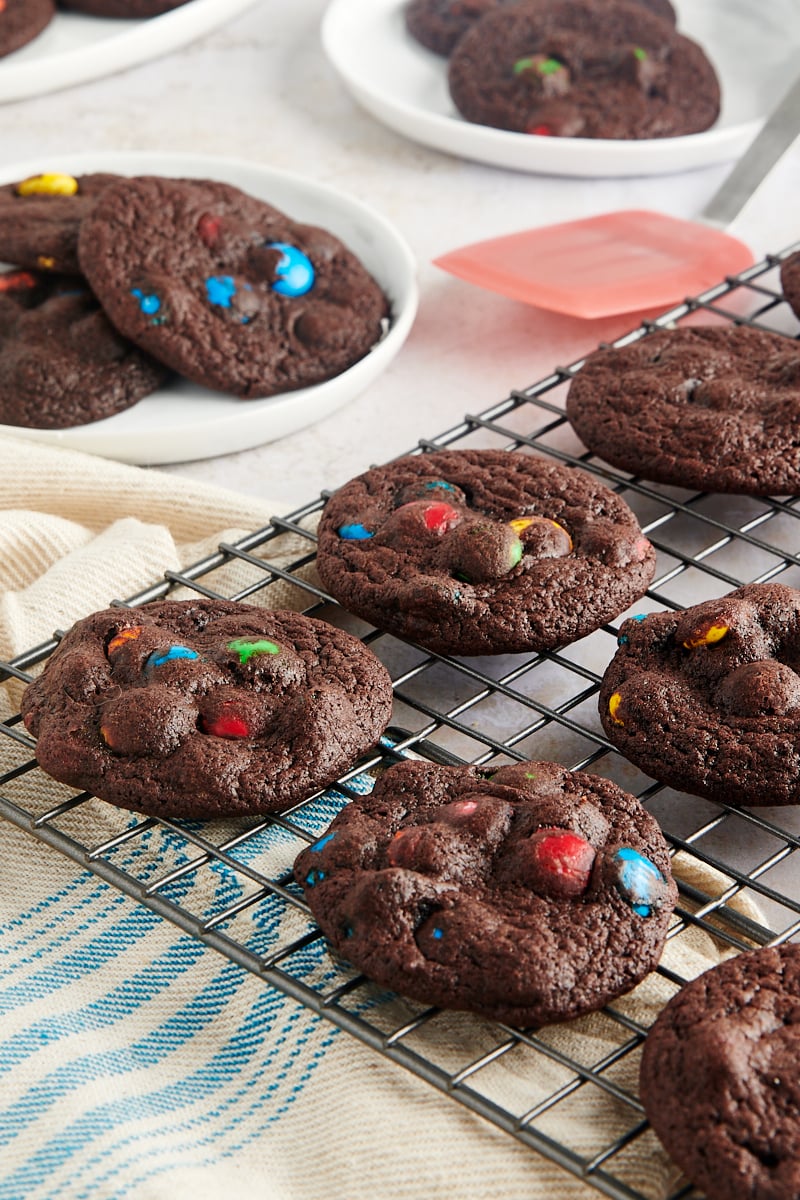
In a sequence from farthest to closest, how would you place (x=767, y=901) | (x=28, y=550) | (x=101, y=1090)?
1. (x=28, y=550)
2. (x=767, y=901)
3. (x=101, y=1090)

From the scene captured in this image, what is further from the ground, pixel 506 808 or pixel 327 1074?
pixel 506 808

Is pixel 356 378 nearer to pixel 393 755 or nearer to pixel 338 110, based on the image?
pixel 393 755

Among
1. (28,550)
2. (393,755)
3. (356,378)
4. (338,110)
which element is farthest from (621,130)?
(393,755)

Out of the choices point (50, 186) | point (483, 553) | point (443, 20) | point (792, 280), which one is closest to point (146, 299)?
point (50, 186)

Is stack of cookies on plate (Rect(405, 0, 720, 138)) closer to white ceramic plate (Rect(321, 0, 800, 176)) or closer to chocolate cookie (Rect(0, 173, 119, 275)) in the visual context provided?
white ceramic plate (Rect(321, 0, 800, 176))

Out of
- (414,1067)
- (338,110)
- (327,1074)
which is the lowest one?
(338,110)

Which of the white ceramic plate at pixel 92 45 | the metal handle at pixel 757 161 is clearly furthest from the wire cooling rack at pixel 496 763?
the white ceramic plate at pixel 92 45

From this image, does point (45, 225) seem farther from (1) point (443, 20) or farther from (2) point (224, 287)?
(1) point (443, 20)

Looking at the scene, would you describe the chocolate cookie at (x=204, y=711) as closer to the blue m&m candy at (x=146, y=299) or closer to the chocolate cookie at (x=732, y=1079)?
the chocolate cookie at (x=732, y=1079)
